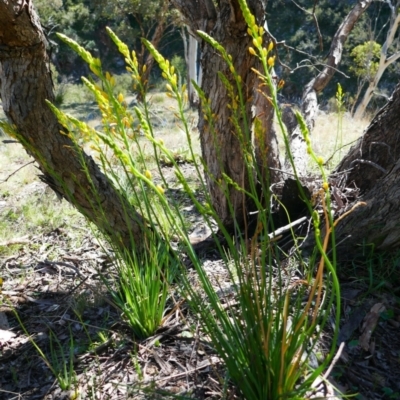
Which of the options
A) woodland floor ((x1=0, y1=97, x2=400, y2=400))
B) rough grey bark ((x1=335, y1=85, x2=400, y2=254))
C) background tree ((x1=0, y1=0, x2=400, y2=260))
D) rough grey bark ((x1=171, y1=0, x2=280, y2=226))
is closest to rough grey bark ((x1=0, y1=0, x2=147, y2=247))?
background tree ((x1=0, y1=0, x2=400, y2=260))

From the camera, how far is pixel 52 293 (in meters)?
2.80

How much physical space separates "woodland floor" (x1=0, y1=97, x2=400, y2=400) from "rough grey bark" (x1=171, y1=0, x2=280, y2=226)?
570 mm

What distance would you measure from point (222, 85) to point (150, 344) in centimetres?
148

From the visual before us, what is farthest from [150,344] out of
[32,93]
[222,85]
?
[222,85]

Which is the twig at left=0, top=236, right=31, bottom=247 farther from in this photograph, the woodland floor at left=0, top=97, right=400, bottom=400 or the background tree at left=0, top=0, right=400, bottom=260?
the background tree at left=0, top=0, right=400, bottom=260

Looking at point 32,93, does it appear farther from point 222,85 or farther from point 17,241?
point 17,241

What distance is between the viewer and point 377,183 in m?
2.48

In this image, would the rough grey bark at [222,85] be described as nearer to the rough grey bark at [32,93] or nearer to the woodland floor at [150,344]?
the woodland floor at [150,344]

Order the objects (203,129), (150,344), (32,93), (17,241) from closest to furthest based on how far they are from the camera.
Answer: (150,344) < (32,93) < (203,129) < (17,241)

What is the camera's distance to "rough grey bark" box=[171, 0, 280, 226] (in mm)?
2537

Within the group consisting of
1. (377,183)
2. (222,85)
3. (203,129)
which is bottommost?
(377,183)

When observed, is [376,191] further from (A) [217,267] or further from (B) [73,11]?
(B) [73,11]

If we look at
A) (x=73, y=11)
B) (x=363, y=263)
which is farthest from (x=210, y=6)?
(x=73, y=11)

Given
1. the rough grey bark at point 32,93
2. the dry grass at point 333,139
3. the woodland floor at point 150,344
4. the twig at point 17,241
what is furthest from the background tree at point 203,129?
the dry grass at point 333,139
